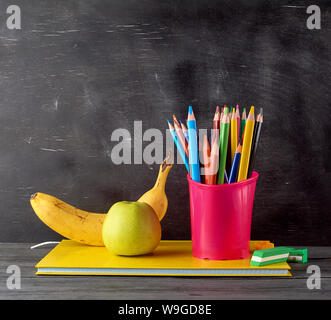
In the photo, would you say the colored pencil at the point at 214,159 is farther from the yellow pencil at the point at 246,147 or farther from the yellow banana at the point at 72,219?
the yellow banana at the point at 72,219

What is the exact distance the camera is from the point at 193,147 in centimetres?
77

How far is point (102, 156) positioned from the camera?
3.29ft

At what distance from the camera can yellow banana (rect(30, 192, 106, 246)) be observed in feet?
2.91

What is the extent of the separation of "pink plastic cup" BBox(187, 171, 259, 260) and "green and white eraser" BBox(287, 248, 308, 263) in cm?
8

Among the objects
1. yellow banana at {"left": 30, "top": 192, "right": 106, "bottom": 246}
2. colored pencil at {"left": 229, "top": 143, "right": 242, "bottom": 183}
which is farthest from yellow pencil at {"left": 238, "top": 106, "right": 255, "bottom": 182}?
yellow banana at {"left": 30, "top": 192, "right": 106, "bottom": 246}

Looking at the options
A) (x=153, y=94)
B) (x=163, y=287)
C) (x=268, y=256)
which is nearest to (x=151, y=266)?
(x=163, y=287)

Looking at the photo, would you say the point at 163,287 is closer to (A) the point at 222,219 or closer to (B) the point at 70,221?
(A) the point at 222,219

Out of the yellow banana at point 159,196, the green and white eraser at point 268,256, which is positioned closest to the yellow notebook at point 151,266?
the green and white eraser at point 268,256

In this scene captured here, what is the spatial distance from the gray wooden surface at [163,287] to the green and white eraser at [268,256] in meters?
0.03

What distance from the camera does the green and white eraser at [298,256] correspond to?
31.8 inches

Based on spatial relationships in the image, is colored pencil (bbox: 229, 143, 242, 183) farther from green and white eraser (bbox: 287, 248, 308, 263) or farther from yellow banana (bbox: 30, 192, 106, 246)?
yellow banana (bbox: 30, 192, 106, 246)
